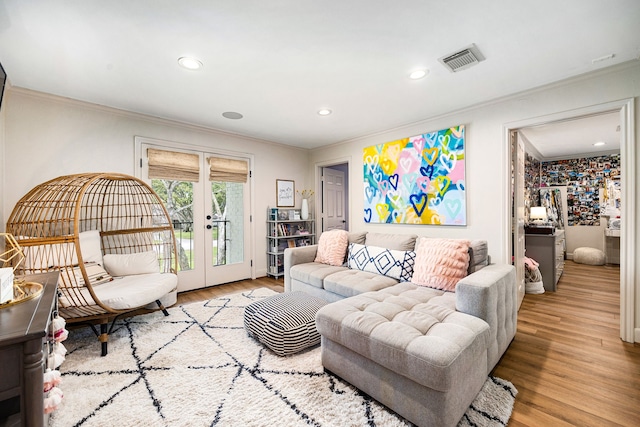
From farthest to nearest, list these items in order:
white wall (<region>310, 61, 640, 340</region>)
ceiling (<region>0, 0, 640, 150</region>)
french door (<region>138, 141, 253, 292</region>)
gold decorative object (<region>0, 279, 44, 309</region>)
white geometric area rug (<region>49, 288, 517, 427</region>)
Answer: french door (<region>138, 141, 253, 292</region>) < white wall (<region>310, 61, 640, 340</region>) < ceiling (<region>0, 0, 640, 150</region>) < white geometric area rug (<region>49, 288, 517, 427</region>) < gold decorative object (<region>0, 279, 44, 309</region>)

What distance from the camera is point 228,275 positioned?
4285mm

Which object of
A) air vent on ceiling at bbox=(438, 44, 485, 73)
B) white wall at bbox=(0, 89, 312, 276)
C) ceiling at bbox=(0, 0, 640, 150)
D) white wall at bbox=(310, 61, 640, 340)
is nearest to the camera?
Result: ceiling at bbox=(0, 0, 640, 150)

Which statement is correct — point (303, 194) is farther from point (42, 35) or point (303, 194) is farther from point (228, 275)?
point (42, 35)

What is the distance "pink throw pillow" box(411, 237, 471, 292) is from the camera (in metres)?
2.32

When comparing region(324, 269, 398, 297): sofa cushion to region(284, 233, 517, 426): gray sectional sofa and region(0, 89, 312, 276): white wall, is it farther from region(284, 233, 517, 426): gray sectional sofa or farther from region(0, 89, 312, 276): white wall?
region(0, 89, 312, 276): white wall

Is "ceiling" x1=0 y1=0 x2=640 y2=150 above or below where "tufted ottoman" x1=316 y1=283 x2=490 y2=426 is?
above

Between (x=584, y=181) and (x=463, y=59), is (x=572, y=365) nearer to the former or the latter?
(x=463, y=59)

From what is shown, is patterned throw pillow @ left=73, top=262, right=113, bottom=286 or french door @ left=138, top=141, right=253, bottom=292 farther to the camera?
french door @ left=138, top=141, right=253, bottom=292

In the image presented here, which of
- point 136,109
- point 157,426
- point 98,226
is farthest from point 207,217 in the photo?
point 157,426

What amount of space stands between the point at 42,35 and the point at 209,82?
1100 millimetres

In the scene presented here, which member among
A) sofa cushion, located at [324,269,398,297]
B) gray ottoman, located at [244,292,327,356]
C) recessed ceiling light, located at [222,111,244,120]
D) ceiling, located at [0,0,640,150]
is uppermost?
recessed ceiling light, located at [222,111,244,120]

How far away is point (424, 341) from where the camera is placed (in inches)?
54.9

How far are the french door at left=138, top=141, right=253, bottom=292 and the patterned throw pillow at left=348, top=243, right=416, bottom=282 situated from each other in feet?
6.67

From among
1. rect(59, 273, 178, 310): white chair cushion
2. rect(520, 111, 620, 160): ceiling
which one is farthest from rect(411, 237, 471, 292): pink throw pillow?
rect(59, 273, 178, 310): white chair cushion
